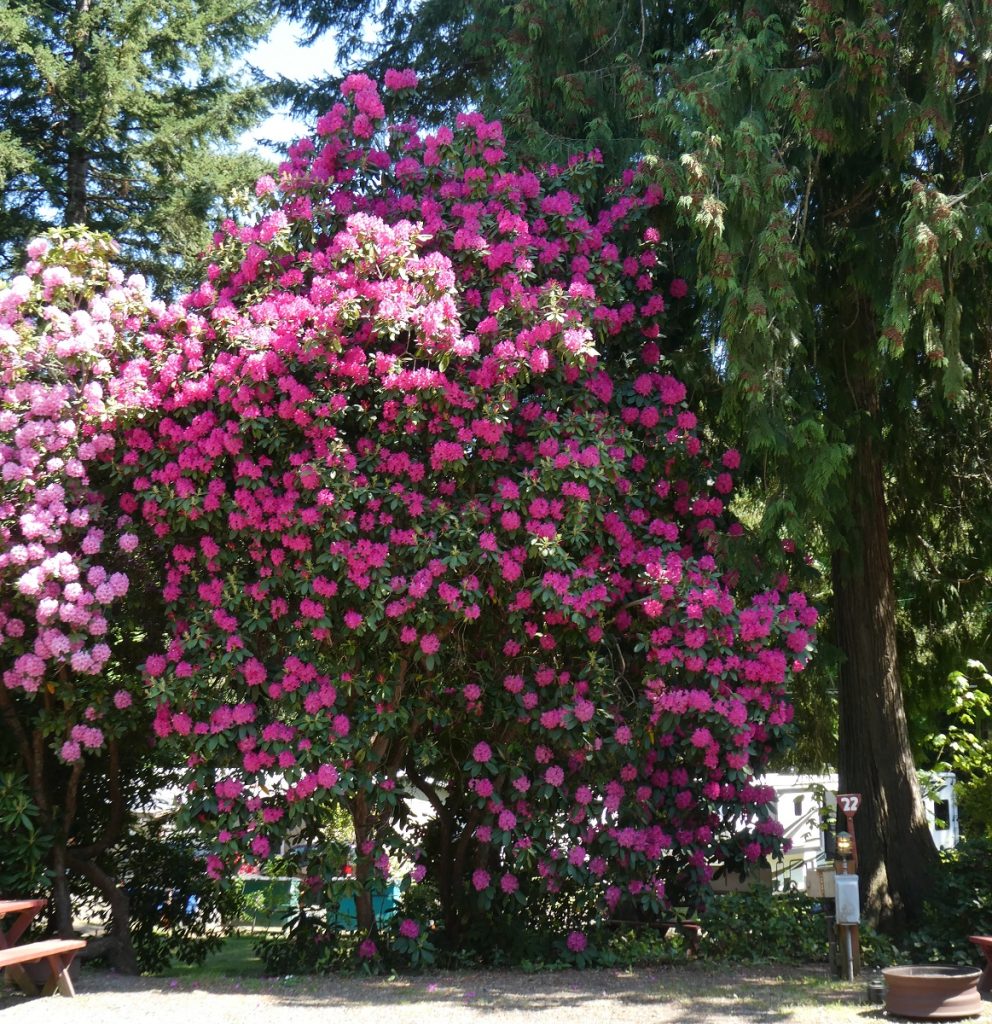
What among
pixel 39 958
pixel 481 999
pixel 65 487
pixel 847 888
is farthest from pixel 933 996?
pixel 65 487

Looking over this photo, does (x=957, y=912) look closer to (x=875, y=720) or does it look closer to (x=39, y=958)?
(x=875, y=720)

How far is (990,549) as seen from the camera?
9570 millimetres

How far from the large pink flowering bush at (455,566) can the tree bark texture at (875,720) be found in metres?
0.85

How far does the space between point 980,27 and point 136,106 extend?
442 inches

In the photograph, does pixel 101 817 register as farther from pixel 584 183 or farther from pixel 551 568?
pixel 584 183

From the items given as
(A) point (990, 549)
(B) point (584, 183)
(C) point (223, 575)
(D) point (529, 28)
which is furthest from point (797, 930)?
(D) point (529, 28)

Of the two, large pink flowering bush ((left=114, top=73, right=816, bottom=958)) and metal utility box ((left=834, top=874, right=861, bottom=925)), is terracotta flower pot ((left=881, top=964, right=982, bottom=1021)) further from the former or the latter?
large pink flowering bush ((left=114, top=73, right=816, bottom=958))

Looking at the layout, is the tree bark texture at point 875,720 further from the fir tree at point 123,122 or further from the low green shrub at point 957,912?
the fir tree at point 123,122

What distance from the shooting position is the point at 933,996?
5.63 metres

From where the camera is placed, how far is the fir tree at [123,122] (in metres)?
14.3

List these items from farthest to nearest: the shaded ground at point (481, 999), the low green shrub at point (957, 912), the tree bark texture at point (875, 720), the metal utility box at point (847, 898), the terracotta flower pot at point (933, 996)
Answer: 1. the tree bark texture at point (875, 720)
2. the low green shrub at point (957, 912)
3. the metal utility box at point (847, 898)
4. the shaded ground at point (481, 999)
5. the terracotta flower pot at point (933, 996)

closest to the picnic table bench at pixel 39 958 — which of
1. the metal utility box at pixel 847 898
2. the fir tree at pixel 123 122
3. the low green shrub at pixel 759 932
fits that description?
the low green shrub at pixel 759 932

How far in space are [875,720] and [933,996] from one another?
10.7 feet

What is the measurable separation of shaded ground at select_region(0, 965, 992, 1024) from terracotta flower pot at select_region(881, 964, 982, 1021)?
0.13 m
